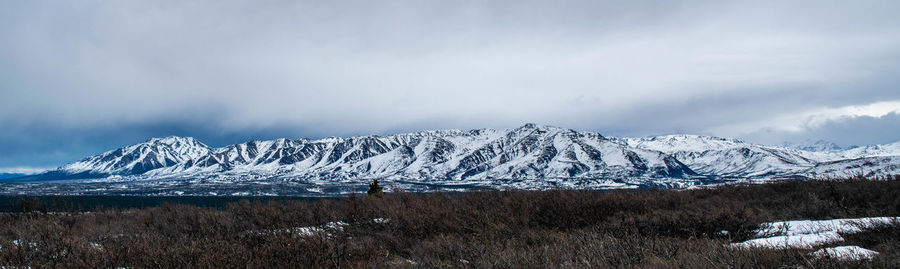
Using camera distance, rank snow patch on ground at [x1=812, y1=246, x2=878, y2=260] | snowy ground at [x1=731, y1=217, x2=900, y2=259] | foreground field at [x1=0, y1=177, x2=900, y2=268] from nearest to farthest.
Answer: snow patch on ground at [x1=812, y1=246, x2=878, y2=260]
foreground field at [x1=0, y1=177, x2=900, y2=268]
snowy ground at [x1=731, y1=217, x2=900, y2=259]

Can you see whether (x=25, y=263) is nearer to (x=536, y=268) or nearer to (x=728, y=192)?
(x=536, y=268)

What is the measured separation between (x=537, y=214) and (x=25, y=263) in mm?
9706

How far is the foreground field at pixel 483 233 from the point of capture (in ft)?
19.3

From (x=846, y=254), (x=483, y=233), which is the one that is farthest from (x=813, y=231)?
(x=483, y=233)

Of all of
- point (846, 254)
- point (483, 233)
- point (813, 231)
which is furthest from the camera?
point (483, 233)

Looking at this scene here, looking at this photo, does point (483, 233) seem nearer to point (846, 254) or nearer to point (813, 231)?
point (846, 254)

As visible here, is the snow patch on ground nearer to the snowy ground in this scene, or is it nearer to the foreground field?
the foreground field

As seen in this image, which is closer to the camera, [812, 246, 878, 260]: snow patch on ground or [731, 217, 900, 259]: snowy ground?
[812, 246, 878, 260]: snow patch on ground

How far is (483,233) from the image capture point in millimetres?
9266

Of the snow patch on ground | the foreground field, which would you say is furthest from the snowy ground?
the snow patch on ground

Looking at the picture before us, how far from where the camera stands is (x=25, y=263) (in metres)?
6.64

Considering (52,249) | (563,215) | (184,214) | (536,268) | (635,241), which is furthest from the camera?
(184,214)

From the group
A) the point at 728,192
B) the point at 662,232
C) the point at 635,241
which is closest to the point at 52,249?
the point at 635,241

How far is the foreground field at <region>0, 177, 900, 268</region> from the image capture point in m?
5.87
